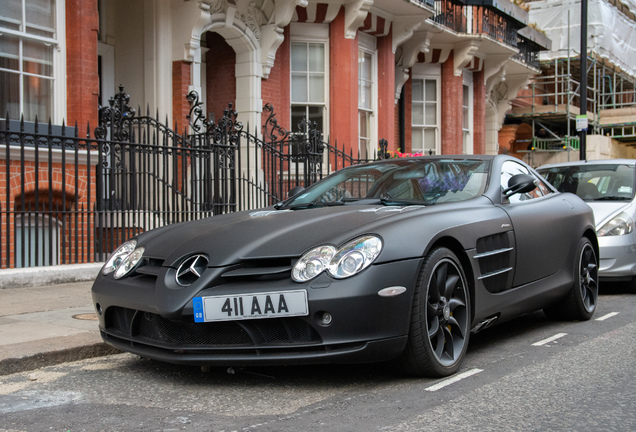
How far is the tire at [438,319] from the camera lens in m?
4.28

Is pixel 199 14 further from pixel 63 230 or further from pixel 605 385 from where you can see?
pixel 605 385

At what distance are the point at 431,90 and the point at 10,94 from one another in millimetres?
13346

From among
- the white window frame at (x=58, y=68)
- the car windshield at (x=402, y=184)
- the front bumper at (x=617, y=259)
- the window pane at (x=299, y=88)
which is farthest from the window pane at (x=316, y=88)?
the car windshield at (x=402, y=184)

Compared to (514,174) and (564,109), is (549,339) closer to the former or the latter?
(514,174)

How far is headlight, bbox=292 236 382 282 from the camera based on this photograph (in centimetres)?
411

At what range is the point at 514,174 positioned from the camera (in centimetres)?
608

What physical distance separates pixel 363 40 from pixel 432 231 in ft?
42.4

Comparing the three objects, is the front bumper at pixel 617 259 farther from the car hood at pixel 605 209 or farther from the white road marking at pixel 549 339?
the white road marking at pixel 549 339

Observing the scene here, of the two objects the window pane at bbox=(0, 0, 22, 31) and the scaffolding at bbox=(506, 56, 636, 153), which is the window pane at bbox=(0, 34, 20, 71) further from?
the scaffolding at bbox=(506, 56, 636, 153)

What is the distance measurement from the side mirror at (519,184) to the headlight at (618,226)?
135 inches

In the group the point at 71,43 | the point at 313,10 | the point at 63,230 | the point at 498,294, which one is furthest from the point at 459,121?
the point at 498,294

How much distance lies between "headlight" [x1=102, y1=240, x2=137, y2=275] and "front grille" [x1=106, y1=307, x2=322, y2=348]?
1.98 feet

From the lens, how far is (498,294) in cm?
519

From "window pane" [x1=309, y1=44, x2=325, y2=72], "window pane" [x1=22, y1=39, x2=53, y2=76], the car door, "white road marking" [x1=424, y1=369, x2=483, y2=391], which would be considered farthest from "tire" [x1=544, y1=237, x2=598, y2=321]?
"window pane" [x1=309, y1=44, x2=325, y2=72]
